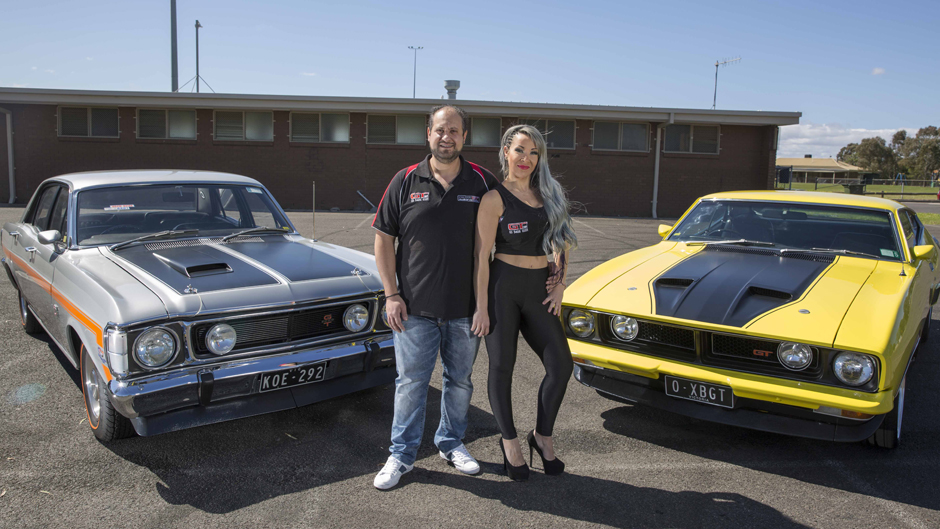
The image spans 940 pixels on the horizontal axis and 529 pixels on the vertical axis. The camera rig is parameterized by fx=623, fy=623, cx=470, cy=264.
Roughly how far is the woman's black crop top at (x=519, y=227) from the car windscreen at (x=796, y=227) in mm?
2522

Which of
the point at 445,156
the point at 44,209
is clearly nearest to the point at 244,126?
the point at 44,209

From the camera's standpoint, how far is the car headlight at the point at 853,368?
305cm

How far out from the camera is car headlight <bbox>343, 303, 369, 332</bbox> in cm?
378

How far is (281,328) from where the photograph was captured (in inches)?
138

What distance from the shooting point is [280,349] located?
348 centimetres

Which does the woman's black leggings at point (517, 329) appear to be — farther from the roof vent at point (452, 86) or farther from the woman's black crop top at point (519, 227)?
the roof vent at point (452, 86)

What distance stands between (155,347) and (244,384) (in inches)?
18.5

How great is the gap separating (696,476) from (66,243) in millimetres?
4215

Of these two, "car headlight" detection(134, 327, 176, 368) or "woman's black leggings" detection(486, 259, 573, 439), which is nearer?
"woman's black leggings" detection(486, 259, 573, 439)

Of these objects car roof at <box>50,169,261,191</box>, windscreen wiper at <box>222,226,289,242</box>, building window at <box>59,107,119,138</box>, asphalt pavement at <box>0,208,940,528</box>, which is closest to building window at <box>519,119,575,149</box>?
building window at <box>59,107,119,138</box>

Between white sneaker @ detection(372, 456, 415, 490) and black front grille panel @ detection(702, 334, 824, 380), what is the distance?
1720 mm

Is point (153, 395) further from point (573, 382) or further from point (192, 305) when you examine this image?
point (573, 382)

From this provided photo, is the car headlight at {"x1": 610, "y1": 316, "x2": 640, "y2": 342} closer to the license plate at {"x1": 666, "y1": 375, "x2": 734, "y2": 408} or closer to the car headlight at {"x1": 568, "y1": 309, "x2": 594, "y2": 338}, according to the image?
the car headlight at {"x1": 568, "y1": 309, "x2": 594, "y2": 338}

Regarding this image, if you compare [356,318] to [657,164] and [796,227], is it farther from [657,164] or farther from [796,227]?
[657,164]
